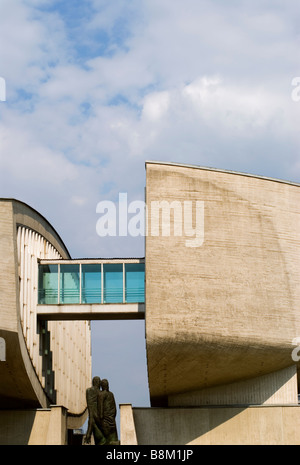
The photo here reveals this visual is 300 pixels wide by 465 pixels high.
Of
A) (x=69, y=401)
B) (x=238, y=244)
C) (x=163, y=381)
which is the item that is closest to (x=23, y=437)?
(x=163, y=381)

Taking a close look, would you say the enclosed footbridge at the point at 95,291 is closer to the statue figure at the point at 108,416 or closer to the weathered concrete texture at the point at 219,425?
the statue figure at the point at 108,416

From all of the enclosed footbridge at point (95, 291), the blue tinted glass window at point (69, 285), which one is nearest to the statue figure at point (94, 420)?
the enclosed footbridge at point (95, 291)

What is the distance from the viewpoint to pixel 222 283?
88.1ft

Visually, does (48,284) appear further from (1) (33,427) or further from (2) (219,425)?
(2) (219,425)

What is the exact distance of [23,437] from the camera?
28969 mm

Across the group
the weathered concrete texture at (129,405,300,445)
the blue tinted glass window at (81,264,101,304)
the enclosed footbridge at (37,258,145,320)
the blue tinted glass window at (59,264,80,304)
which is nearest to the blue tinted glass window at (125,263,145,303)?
the enclosed footbridge at (37,258,145,320)

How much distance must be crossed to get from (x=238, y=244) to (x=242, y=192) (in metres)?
1.90

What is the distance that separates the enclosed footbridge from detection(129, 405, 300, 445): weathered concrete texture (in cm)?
390

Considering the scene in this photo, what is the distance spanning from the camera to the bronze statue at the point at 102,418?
2756cm

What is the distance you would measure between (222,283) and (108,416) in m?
6.27

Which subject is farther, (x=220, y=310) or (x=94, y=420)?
(x=94, y=420)

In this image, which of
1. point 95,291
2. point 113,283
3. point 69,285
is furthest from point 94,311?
point 69,285
